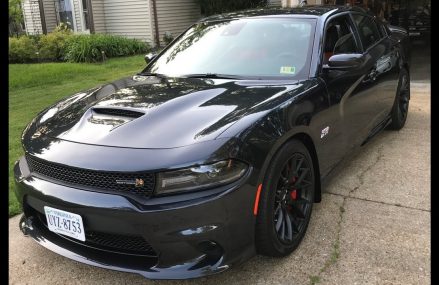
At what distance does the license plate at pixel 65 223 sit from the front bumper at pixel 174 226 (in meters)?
0.04

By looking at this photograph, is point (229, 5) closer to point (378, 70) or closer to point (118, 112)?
point (378, 70)

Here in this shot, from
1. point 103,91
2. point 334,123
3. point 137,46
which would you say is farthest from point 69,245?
point 137,46

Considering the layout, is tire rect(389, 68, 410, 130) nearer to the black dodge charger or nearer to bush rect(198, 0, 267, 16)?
the black dodge charger

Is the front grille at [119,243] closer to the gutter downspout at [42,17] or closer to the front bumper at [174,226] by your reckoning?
the front bumper at [174,226]

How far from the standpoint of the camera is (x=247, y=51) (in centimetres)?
369

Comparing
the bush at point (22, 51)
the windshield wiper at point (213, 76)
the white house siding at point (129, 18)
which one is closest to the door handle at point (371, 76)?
the windshield wiper at point (213, 76)

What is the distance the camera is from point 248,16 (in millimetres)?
4109

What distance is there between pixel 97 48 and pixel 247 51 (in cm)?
929

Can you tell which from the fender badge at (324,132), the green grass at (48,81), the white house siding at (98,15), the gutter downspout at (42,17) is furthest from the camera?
the gutter downspout at (42,17)

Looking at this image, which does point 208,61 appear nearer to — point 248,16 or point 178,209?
point 248,16

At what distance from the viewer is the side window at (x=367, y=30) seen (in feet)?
14.7

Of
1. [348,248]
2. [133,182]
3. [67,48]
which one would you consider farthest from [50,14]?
[348,248]

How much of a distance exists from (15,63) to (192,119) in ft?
38.4

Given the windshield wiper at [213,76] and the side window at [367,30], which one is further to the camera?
the side window at [367,30]
